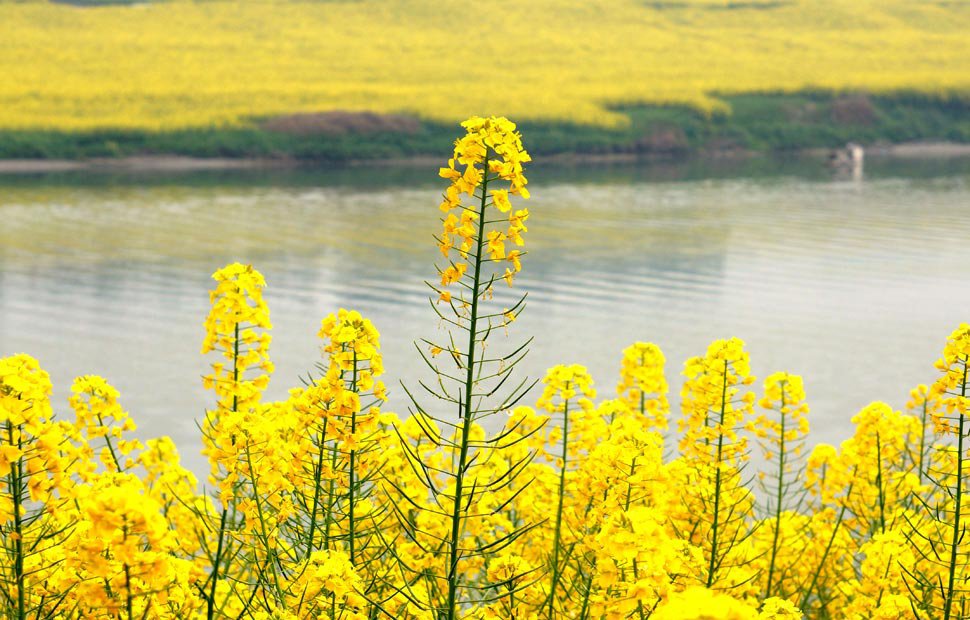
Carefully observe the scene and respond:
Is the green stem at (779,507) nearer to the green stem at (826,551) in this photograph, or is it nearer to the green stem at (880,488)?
the green stem at (826,551)

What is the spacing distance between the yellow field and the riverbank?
5.19 ft

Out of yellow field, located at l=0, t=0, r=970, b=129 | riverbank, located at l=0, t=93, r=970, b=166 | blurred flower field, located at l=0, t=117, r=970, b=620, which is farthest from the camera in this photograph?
yellow field, located at l=0, t=0, r=970, b=129

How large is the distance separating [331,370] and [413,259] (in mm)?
21714

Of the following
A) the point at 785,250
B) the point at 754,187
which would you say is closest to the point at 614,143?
the point at 754,187

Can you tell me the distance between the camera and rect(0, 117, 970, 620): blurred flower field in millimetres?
3734

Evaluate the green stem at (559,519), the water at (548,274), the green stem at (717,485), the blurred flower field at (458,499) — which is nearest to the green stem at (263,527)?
the blurred flower field at (458,499)

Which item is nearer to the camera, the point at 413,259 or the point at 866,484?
the point at 866,484

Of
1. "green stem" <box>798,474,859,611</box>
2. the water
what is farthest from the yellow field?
"green stem" <box>798,474,859,611</box>

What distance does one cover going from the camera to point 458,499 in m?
3.94

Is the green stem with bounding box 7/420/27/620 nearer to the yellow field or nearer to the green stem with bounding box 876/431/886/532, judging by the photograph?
the green stem with bounding box 876/431/886/532

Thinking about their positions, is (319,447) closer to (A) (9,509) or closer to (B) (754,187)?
(A) (9,509)

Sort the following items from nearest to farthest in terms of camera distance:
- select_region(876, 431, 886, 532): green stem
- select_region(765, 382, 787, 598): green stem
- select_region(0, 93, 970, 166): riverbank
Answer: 1. select_region(765, 382, 787, 598): green stem
2. select_region(876, 431, 886, 532): green stem
3. select_region(0, 93, 970, 166): riverbank

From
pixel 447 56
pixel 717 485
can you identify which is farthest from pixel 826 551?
pixel 447 56

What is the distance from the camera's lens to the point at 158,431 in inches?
532
